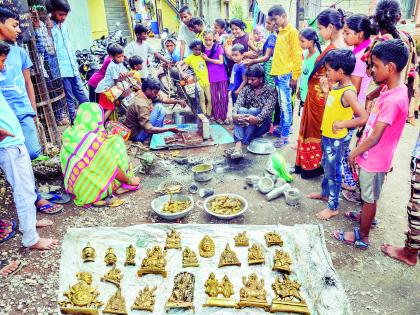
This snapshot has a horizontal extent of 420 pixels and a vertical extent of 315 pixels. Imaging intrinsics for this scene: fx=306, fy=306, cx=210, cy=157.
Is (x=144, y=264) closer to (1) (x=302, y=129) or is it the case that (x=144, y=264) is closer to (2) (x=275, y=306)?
(2) (x=275, y=306)

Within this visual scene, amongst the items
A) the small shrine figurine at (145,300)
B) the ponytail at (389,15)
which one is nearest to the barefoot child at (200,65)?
the ponytail at (389,15)

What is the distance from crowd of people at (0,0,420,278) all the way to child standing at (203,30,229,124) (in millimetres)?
22

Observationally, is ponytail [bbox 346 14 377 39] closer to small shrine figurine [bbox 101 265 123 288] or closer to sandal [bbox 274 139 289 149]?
sandal [bbox 274 139 289 149]

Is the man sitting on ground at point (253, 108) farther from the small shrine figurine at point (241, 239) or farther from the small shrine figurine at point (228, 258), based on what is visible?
the small shrine figurine at point (228, 258)

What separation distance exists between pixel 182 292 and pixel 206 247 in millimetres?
524

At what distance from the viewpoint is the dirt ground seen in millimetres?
2566

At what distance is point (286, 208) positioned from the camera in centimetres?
383

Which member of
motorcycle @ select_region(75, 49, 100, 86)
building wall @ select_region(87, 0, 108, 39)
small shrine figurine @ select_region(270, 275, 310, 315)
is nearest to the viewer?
small shrine figurine @ select_region(270, 275, 310, 315)

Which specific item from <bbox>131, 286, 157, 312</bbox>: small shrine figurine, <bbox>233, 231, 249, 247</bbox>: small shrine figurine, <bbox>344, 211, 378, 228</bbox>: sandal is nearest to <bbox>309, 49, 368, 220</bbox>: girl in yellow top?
<bbox>344, 211, 378, 228</bbox>: sandal

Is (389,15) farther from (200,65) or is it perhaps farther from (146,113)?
(200,65)

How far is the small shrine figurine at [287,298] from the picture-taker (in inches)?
90.0

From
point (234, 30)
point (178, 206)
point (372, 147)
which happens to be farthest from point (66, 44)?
point (372, 147)

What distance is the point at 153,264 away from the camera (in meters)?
2.67

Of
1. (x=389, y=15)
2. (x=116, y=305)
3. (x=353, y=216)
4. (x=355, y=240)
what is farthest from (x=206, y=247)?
(x=389, y=15)
